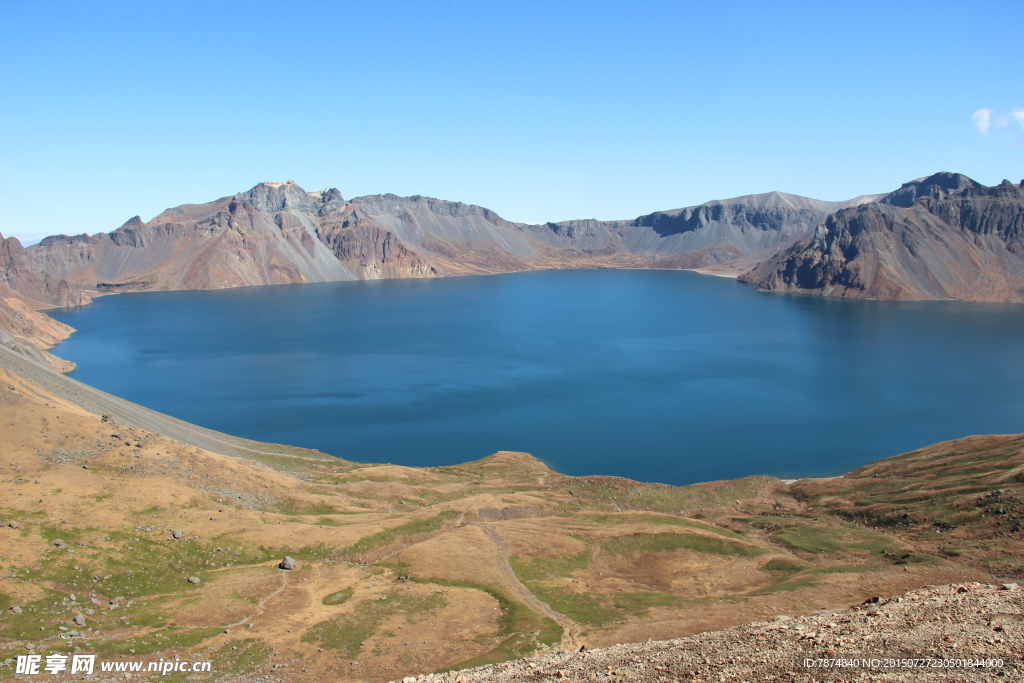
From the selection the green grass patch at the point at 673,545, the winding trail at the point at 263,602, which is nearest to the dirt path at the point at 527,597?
the green grass patch at the point at 673,545

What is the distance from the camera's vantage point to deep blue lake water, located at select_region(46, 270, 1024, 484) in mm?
93812

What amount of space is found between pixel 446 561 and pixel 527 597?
23.8ft

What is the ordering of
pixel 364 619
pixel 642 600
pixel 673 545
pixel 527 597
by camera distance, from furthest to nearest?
pixel 673 545 < pixel 642 600 < pixel 527 597 < pixel 364 619

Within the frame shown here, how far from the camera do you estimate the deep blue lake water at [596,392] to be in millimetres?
93812

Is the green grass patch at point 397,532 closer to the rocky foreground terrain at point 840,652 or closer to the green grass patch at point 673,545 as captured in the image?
the green grass patch at point 673,545

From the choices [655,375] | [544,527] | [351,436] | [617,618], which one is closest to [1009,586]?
[617,618]

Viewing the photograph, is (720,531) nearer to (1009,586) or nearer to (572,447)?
(1009,586)

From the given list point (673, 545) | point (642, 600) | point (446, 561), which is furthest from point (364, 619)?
point (673, 545)

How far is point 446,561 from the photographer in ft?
153

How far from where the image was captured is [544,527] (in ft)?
180

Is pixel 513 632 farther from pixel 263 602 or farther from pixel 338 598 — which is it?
pixel 263 602

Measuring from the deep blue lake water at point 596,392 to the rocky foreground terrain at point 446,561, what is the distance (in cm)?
2092

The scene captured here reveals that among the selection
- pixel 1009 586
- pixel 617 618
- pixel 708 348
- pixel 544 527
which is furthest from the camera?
pixel 708 348

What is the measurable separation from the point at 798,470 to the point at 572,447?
31.5m
